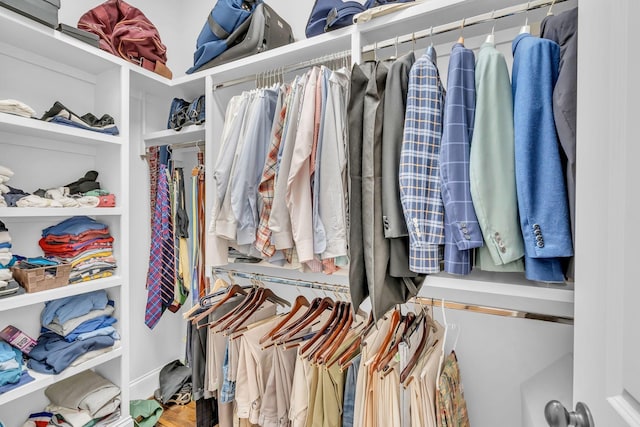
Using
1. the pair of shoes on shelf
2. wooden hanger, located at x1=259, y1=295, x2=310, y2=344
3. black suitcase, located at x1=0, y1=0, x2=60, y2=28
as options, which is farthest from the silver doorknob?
black suitcase, located at x1=0, y1=0, x2=60, y2=28

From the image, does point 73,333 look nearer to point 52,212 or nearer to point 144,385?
point 52,212

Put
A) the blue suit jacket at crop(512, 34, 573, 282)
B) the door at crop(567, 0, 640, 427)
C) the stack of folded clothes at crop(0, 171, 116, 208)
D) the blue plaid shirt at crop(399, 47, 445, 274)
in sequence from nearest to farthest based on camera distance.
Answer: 1. the door at crop(567, 0, 640, 427)
2. the blue suit jacket at crop(512, 34, 573, 282)
3. the blue plaid shirt at crop(399, 47, 445, 274)
4. the stack of folded clothes at crop(0, 171, 116, 208)

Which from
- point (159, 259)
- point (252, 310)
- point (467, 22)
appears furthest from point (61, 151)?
point (467, 22)

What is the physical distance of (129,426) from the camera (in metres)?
1.61

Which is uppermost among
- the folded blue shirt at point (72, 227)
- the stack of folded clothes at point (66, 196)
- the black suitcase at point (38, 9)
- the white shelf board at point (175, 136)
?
the black suitcase at point (38, 9)

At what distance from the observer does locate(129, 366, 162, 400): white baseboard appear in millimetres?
2051

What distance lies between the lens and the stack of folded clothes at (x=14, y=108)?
123 centimetres

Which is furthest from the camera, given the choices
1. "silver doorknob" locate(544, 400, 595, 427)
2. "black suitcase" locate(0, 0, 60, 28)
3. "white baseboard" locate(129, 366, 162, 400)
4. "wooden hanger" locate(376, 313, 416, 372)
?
"white baseboard" locate(129, 366, 162, 400)

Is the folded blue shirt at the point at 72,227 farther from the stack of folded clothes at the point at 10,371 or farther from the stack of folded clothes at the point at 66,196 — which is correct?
the stack of folded clothes at the point at 10,371

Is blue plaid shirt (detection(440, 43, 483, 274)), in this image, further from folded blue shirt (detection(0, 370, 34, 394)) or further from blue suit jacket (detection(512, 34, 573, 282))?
folded blue shirt (detection(0, 370, 34, 394))

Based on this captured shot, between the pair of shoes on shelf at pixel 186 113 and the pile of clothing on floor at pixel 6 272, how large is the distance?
0.95 meters

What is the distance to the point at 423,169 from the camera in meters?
0.87

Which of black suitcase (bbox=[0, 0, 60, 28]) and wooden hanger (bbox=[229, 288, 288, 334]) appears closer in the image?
black suitcase (bbox=[0, 0, 60, 28])

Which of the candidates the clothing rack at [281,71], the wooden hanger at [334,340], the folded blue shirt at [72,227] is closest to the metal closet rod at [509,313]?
the wooden hanger at [334,340]
